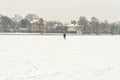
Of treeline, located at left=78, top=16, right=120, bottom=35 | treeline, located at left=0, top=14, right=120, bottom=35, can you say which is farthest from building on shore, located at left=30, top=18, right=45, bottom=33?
treeline, located at left=78, top=16, right=120, bottom=35

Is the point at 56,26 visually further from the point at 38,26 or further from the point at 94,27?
the point at 94,27

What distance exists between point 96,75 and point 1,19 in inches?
5209

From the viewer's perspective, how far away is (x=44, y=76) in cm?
814

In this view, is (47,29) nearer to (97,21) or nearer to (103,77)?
(97,21)

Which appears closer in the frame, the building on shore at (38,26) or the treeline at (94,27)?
the building on shore at (38,26)

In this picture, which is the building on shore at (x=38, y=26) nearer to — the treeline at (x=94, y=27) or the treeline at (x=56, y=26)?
the treeline at (x=56, y=26)

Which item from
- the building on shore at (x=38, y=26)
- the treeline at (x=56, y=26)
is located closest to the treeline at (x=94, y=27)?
the treeline at (x=56, y=26)

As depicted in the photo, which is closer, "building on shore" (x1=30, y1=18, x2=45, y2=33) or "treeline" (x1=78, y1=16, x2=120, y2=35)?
"building on shore" (x1=30, y1=18, x2=45, y2=33)

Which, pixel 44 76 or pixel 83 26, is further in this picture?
pixel 83 26

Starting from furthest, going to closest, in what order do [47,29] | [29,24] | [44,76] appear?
[29,24], [47,29], [44,76]

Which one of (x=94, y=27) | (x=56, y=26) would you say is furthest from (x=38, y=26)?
(x=94, y=27)

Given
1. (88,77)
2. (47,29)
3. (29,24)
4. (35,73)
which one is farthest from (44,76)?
(29,24)

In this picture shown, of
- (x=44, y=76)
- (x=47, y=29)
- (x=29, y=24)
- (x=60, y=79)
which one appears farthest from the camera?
(x=29, y=24)

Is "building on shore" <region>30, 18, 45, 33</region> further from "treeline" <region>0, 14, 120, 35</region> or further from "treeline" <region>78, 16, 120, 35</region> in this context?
"treeline" <region>78, 16, 120, 35</region>
